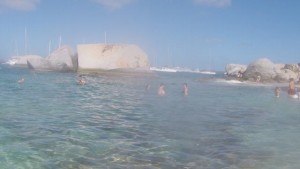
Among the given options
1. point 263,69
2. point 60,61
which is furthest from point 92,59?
point 263,69

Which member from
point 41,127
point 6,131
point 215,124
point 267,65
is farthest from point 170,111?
point 267,65

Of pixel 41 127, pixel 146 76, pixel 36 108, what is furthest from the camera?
pixel 146 76

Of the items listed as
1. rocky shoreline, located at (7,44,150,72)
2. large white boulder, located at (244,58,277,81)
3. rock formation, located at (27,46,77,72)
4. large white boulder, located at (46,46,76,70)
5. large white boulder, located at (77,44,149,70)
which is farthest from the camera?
large white boulder, located at (77,44,149,70)

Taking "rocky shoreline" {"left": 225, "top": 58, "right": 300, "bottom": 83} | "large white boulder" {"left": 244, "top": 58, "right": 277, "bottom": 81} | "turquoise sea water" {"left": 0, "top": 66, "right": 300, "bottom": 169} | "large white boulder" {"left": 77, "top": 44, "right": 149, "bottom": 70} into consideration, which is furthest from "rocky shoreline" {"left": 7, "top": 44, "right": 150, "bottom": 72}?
"turquoise sea water" {"left": 0, "top": 66, "right": 300, "bottom": 169}

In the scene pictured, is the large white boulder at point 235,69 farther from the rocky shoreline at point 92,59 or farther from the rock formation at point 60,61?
the rock formation at point 60,61

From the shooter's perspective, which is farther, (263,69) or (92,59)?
(92,59)

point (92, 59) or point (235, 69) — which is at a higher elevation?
point (92, 59)

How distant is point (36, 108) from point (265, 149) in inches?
446

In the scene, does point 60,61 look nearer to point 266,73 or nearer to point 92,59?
point 92,59

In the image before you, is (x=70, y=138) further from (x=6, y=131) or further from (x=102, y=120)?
(x=102, y=120)

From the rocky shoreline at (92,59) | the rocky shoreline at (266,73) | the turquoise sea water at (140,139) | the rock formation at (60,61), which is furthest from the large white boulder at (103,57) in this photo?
the turquoise sea water at (140,139)

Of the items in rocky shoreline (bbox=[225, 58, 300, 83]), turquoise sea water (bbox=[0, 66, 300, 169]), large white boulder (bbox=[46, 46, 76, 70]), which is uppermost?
large white boulder (bbox=[46, 46, 76, 70])

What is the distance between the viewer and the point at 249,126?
1569 cm

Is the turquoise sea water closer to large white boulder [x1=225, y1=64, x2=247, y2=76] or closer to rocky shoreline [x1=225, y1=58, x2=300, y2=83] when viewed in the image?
rocky shoreline [x1=225, y1=58, x2=300, y2=83]
